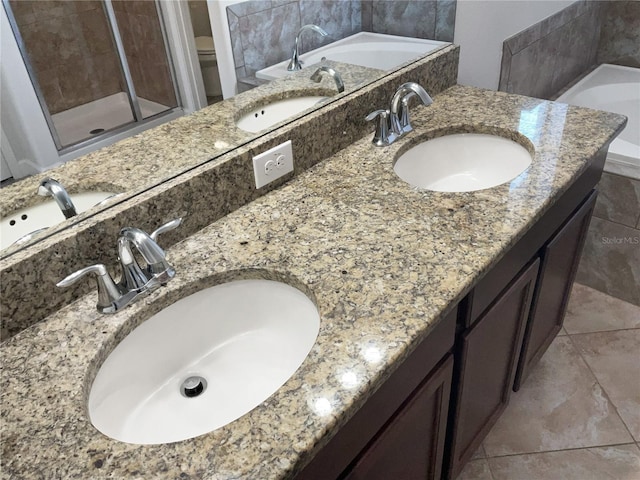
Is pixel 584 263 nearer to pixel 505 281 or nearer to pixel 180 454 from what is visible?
pixel 505 281

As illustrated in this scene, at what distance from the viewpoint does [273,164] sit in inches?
52.3

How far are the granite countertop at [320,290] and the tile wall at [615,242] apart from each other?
55cm

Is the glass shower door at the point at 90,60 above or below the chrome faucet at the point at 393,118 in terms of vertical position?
above

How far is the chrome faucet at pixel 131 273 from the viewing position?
0.95 m

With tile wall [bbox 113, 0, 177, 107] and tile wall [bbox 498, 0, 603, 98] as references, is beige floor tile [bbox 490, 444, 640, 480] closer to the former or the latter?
tile wall [bbox 498, 0, 603, 98]

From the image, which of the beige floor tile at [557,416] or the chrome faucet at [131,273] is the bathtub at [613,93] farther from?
the chrome faucet at [131,273]

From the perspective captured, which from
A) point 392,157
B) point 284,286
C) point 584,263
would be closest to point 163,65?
point 284,286

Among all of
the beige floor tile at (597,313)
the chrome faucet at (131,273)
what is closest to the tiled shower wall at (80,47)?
the chrome faucet at (131,273)

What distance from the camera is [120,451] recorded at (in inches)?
29.3

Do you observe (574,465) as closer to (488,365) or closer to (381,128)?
(488,365)

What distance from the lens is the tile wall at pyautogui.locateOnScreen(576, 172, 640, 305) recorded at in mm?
2086

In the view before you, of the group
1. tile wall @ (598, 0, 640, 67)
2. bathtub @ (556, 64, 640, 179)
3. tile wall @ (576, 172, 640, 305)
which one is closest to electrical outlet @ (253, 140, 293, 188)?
tile wall @ (576, 172, 640, 305)

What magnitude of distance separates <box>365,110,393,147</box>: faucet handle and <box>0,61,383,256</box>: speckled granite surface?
0.68 feet

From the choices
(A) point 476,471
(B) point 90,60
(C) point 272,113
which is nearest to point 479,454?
(A) point 476,471
